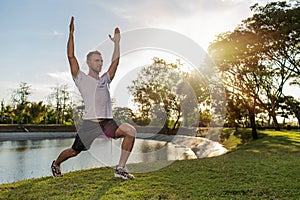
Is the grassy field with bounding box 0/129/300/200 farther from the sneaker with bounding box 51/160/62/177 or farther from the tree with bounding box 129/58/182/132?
the tree with bounding box 129/58/182/132

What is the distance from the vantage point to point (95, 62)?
4.16 meters

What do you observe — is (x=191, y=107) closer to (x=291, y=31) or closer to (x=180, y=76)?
(x=180, y=76)

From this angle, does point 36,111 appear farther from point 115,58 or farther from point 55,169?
point 115,58

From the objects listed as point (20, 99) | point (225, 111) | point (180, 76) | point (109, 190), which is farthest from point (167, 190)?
point (20, 99)

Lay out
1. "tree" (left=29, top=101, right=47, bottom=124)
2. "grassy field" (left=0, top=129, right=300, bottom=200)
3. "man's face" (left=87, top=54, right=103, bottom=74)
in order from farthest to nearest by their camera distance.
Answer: "tree" (left=29, top=101, right=47, bottom=124) → "man's face" (left=87, top=54, right=103, bottom=74) → "grassy field" (left=0, top=129, right=300, bottom=200)

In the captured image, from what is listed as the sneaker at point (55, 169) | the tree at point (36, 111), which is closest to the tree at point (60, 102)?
the tree at point (36, 111)

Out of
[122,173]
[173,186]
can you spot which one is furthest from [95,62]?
[173,186]

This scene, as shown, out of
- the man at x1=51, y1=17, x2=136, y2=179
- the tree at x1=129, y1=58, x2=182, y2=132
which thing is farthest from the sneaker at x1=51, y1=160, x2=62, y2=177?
the tree at x1=129, y1=58, x2=182, y2=132

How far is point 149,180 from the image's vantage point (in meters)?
4.41

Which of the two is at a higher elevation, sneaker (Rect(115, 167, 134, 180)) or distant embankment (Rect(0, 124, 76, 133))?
distant embankment (Rect(0, 124, 76, 133))

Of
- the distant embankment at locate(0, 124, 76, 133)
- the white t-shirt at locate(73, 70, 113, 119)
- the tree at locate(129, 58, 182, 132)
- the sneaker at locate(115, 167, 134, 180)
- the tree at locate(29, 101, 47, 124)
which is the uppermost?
the tree at locate(129, 58, 182, 132)

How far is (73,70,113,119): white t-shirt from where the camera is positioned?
399 centimetres

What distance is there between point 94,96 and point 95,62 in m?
0.50

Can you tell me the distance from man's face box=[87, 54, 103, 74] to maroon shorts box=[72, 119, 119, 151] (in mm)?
725
